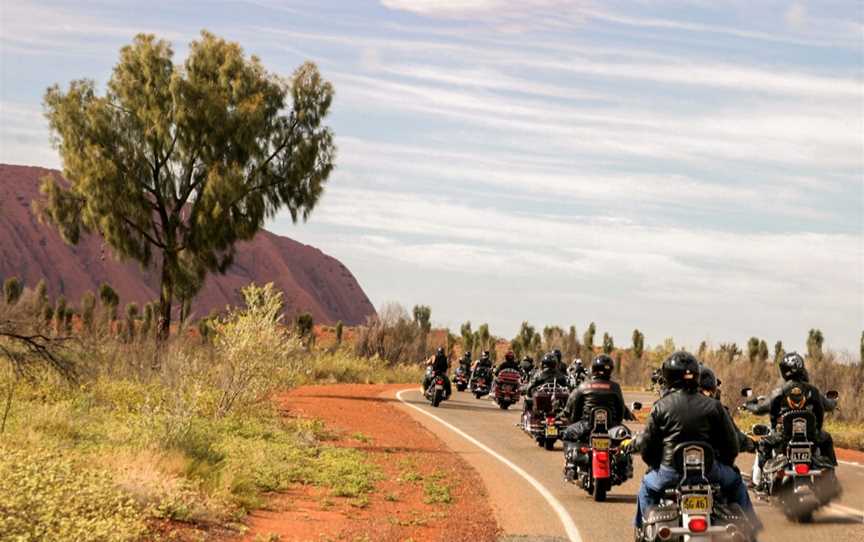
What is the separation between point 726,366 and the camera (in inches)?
1528

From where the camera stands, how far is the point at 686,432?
379 inches

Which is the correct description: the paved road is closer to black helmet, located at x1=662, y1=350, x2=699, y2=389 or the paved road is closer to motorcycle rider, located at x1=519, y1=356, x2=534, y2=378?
black helmet, located at x1=662, y1=350, x2=699, y2=389

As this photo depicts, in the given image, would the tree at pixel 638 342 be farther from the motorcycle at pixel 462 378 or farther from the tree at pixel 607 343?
the motorcycle at pixel 462 378

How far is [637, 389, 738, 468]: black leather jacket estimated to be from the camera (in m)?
9.64

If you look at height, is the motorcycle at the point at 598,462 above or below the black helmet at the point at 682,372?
below

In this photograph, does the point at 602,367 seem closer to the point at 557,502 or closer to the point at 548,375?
the point at 557,502

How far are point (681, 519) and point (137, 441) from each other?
9.42 meters

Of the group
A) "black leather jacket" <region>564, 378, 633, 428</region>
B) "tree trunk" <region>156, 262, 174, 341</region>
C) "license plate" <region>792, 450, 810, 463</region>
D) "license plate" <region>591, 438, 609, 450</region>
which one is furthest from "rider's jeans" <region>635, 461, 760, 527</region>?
"tree trunk" <region>156, 262, 174, 341</region>

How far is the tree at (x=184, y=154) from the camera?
4303 cm

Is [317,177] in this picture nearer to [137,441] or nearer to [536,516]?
[137,441]

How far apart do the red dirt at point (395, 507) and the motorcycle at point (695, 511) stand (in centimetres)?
362

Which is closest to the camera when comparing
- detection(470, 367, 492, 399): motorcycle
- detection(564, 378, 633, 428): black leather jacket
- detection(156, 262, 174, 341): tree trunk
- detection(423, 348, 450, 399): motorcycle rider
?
detection(564, 378, 633, 428): black leather jacket

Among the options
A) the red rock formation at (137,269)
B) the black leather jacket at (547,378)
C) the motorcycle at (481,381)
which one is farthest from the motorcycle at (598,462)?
the red rock formation at (137,269)

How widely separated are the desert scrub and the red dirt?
148 cm
